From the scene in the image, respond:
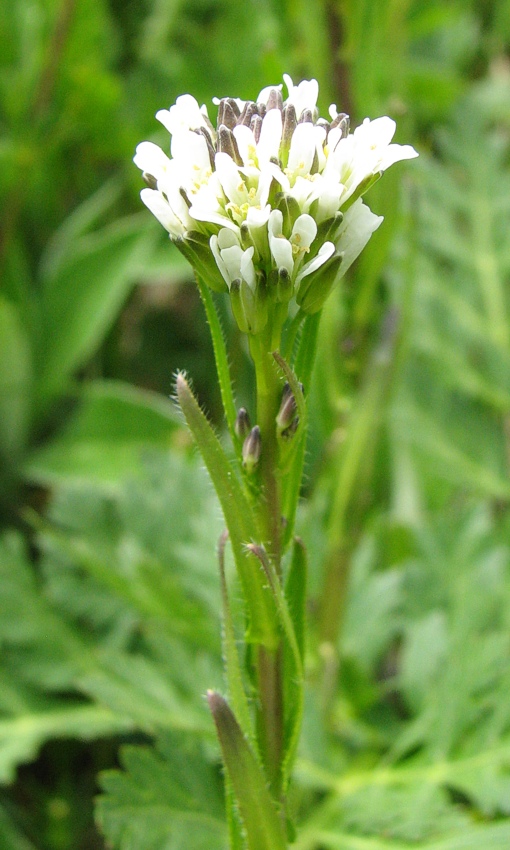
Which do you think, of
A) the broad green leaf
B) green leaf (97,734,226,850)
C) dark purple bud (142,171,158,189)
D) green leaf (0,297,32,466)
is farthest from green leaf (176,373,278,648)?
green leaf (0,297,32,466)

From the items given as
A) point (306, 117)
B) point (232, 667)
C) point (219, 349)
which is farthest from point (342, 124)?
point (232, 667)

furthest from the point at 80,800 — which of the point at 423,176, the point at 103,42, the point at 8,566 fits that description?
the point at 103,42

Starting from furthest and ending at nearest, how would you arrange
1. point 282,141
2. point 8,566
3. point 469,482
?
point 469,482, point 8,566, point 282,141

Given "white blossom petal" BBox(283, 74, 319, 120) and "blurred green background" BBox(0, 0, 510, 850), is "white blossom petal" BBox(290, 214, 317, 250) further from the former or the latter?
"blurred green background" BBox(0, 0, 510, 850)

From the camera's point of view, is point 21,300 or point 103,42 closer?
point 21,300

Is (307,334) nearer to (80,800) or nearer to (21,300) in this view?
(80,800)

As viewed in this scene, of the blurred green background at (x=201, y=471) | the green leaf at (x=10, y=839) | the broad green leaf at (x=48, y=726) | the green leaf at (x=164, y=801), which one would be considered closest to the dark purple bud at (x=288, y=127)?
the blurred green background at (x=201, y=471)

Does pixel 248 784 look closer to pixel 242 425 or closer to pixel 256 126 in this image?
pixel 242 425

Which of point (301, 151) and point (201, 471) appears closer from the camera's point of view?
point (301, 151)
